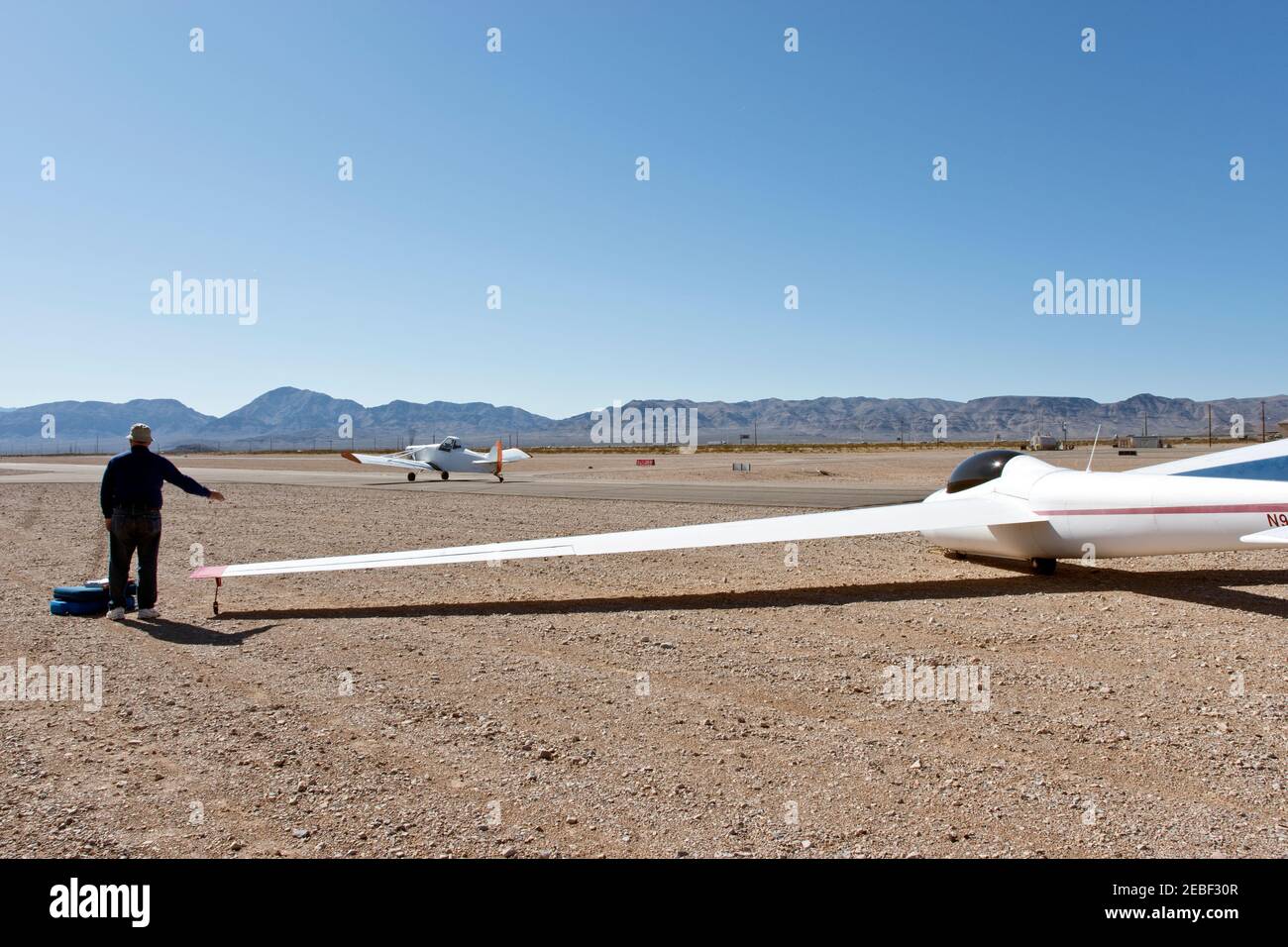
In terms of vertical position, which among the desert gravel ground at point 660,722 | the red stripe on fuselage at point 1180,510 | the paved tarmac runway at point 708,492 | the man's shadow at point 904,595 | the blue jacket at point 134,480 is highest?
the blue jacket at point 134,480

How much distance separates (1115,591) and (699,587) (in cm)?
535

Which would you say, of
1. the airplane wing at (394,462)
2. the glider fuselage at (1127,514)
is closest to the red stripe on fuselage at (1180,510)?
the glider fuselage at (1127,514)

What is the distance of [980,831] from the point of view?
155 inches

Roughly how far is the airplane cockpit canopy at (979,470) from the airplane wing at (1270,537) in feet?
12.1

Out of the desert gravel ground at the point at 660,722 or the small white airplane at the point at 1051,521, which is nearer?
the desert gravel ground at the point at 660,722

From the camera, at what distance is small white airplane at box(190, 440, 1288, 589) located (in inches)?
362

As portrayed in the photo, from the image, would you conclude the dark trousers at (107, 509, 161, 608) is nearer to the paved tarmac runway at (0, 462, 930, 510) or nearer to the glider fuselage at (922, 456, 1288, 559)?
the glider fuselage at (922, 456, 1288, 559)

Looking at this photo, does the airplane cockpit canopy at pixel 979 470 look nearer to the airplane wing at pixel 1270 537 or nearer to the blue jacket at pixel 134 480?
the airplane wing at pixel 1270 537

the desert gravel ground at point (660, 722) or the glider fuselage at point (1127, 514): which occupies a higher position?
the glider fuselage at point (1127, 514)

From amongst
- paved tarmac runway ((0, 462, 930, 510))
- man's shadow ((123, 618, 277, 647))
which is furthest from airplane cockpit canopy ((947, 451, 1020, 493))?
man's shadow ((123, 618, 277, 647))

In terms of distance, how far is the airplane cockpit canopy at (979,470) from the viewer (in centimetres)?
1227

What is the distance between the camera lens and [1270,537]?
27.6ft
